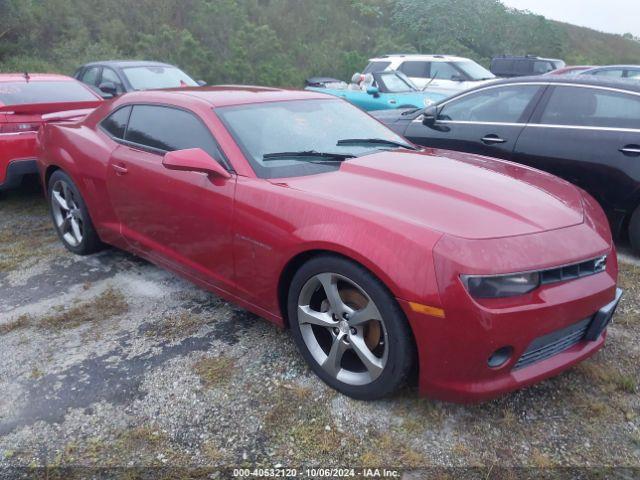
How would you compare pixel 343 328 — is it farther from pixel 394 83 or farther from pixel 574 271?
pixel 394 83

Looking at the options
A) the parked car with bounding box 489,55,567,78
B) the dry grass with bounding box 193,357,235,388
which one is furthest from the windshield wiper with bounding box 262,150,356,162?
the parked car with bounding box 489,55,567,78

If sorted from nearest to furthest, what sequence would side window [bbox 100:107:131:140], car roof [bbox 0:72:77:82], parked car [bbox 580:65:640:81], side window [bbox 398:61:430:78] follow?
side window [bbox 100:107:131:140], car roof [bbox 0:72:77:82], parked car [bbox 580:65:640:81], side window [bbox 398:61:430:78]

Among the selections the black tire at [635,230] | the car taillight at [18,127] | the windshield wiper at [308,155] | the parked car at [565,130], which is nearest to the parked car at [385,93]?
the parked car at [565,130]

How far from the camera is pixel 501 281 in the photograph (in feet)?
7.43

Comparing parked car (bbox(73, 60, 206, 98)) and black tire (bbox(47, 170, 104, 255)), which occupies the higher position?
parked car (bbox(73, 60, 206, 98))

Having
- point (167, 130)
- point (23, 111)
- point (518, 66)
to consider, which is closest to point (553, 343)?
point (167, 130)

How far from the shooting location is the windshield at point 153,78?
30.5 ft

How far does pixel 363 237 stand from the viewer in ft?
8.05

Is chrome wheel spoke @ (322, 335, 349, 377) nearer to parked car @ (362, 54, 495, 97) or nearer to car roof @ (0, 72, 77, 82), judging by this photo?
car roof @ (0, 72, 77, 82)

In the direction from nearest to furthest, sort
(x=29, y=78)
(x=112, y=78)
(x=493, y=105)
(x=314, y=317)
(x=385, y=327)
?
(x=385, y=327)
(x=314, y=317)
(x=493, y=105)
(x=29, y=78)
(x=112, y=78)

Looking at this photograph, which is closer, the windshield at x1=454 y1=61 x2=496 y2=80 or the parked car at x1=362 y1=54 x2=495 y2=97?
the parked car at x1=362 y1=54 x2=495 y2=97

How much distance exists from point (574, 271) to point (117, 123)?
3330 mm

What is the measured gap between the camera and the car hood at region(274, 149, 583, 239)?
2.48 metres

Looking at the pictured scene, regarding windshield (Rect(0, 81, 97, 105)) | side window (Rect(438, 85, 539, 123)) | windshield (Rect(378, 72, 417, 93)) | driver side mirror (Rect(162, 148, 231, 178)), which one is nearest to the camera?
driver side mirror (Rect(162, 148, 231, 178))
